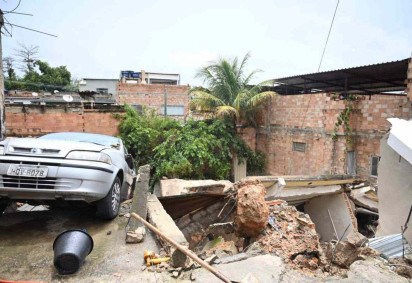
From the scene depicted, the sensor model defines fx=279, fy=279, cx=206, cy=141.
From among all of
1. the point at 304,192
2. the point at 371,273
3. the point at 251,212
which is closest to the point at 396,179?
the point at 371,273

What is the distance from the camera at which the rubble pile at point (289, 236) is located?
3.96 metres

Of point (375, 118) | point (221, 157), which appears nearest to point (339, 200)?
point (375, 118)

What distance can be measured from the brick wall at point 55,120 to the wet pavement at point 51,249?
676cm

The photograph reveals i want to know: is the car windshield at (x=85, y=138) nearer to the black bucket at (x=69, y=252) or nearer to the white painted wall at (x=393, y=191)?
the black bucket at (x=69, y=252)

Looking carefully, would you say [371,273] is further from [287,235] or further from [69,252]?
[69,252]

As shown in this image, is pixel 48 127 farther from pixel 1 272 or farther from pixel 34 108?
pixel 1 272

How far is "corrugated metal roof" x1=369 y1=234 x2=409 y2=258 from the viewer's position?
13.0 feet

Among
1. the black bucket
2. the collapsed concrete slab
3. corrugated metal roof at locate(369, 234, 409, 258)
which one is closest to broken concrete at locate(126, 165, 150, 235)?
the black bucket

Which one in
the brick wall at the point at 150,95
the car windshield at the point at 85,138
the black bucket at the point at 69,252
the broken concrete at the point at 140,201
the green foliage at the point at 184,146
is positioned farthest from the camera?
the brick wall at the point at 150,95

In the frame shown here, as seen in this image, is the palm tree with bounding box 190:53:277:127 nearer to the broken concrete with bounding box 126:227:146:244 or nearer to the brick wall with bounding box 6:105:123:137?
the brick wall with bounding box 6:105:123:137

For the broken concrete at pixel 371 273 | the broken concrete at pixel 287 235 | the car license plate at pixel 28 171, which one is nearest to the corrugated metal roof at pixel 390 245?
the broken concrete at pixel 371 273

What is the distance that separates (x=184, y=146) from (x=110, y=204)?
610cm

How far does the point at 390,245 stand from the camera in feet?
13.5

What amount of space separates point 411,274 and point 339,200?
195 inches
